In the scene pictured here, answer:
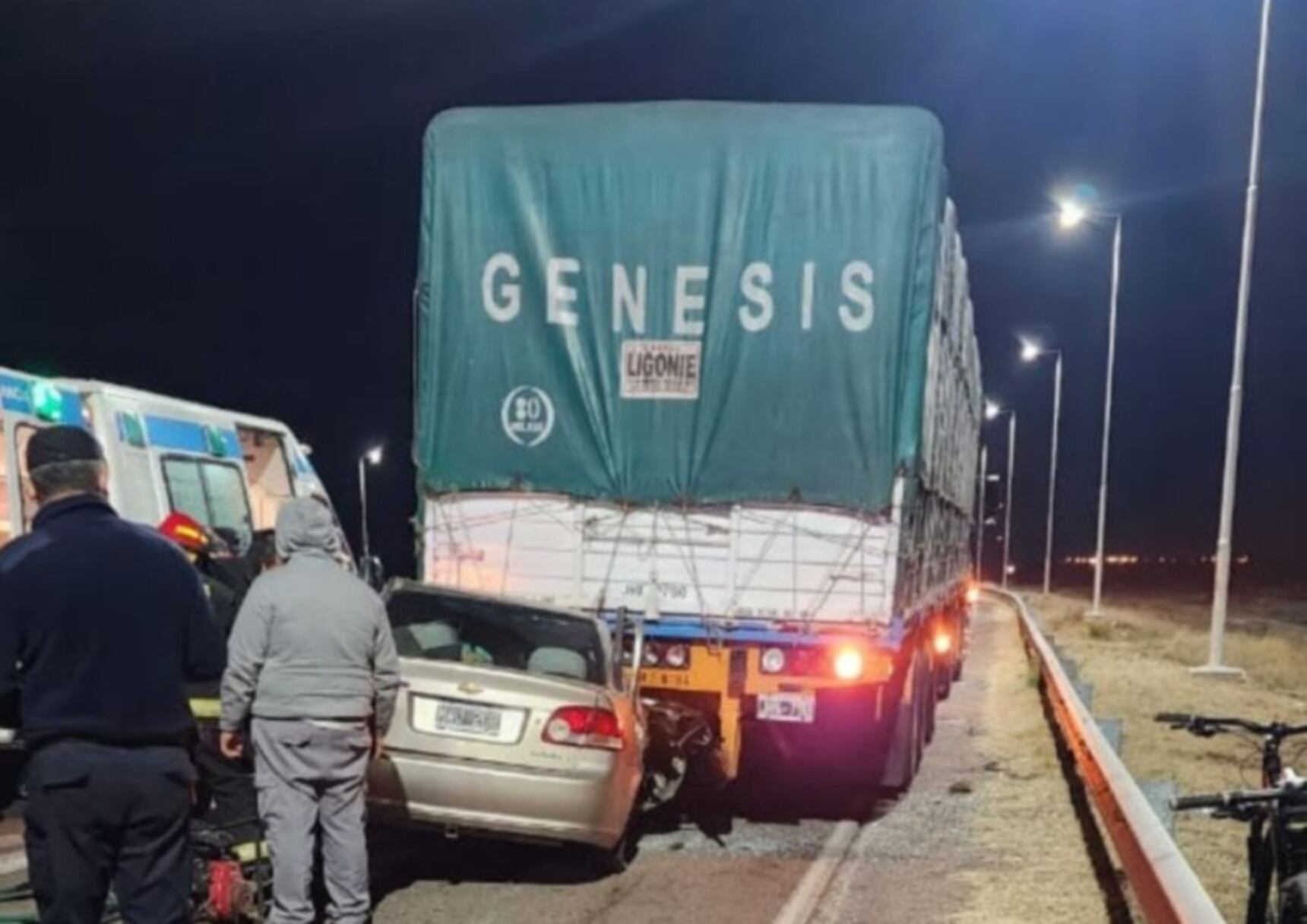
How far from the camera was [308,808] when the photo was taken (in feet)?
18.4

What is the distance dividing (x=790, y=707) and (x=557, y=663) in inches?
66.0

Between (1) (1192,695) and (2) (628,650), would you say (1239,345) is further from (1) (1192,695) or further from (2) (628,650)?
(2) (628,650)

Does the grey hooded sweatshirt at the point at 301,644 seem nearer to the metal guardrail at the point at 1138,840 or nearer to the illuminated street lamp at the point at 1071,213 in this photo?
the metal guardrail at the point at 1138,840

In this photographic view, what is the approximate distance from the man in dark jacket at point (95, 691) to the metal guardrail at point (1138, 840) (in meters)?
3.10

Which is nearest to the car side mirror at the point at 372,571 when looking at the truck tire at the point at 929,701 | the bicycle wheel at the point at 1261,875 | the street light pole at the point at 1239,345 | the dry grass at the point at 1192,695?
the truck tire at the point at 929,701

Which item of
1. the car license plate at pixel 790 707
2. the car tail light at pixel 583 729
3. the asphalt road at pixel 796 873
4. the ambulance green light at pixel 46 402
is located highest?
the ambulance green light at pixel 46 402

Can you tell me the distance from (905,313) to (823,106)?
1362mm

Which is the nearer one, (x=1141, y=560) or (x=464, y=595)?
(x=464, y=595)

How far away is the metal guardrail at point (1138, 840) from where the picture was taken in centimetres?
482

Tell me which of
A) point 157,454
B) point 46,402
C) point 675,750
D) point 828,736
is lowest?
point 828,736

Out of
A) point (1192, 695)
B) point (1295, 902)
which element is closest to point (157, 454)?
point (1295, 902)

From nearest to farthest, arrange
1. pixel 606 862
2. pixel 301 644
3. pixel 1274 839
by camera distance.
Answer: pixel 1274 839, pixel 301 644, pixel 606 862

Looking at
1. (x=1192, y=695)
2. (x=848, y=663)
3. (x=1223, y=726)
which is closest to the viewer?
(x=1223, y=726)

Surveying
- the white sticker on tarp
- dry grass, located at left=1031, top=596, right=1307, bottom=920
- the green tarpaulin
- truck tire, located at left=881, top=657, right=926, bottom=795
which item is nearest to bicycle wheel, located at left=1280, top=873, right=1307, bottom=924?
dry grass, located at left=1031, top=596, right=1307, bottom=920
